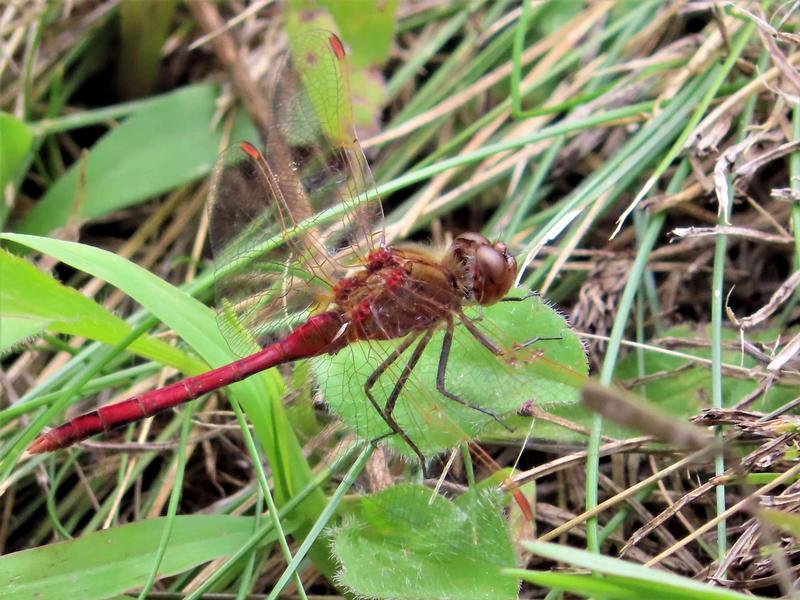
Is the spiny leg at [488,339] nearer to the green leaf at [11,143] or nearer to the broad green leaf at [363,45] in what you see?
the broad green leaf at [363,45]

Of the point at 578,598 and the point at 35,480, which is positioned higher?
the point at 35,480

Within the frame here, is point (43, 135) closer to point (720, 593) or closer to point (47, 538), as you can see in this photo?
point (47, 538)

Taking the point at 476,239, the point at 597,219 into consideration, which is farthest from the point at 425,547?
the point at 597,219

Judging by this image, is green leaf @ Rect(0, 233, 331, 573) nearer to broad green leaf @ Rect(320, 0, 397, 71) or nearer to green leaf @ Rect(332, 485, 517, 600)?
green leaf @ Rect(332, 485, 517, 600)

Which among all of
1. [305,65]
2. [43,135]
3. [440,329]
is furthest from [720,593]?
[43,135]

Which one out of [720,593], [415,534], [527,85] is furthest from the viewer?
[527,85]

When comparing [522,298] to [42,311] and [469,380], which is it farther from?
[42,311]

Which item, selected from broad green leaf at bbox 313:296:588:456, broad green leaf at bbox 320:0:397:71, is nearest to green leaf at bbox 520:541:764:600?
broad green leaf at bbox 313:296:588:456
